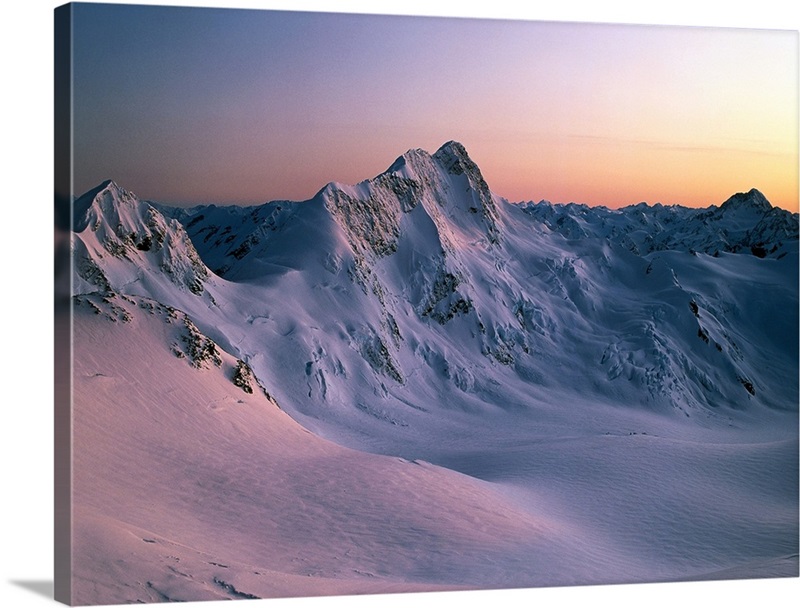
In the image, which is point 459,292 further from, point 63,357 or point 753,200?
point 63,357

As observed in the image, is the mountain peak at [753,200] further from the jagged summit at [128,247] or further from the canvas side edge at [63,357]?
the canvas side edge at [63,357]

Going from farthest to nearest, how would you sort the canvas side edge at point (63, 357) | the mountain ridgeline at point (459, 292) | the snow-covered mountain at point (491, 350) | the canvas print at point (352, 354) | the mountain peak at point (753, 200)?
the mountain ridgeline at point (459, 292), the mountain peak at point (753, 200), the snow-covered mountain at point (491, 350), the canvas print at point (352, 354), the canvas side edge at point (63, 357)

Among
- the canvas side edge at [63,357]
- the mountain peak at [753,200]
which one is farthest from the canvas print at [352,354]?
the mountain peak at [753,200]

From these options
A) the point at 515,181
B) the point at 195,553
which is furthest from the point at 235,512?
the point at 515,181

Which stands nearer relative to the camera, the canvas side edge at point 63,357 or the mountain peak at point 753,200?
the canvas side edge at point 63,357

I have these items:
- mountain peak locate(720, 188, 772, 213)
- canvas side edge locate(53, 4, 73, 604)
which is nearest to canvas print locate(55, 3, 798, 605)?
canvas side edge locate(53, 4, 73, 604)

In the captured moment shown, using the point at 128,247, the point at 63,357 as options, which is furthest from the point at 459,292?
the point at 63,357
